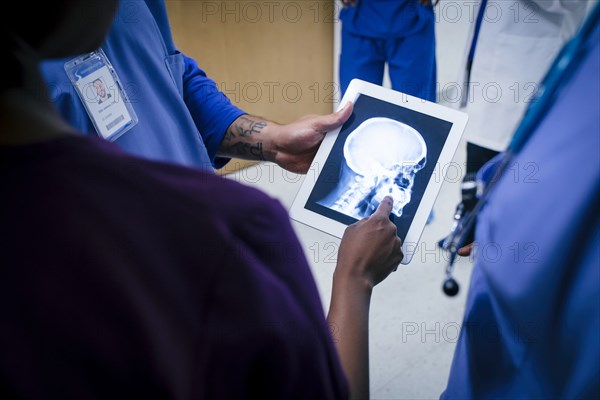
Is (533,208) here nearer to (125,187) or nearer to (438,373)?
(125,187)

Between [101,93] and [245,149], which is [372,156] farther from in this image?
[101,93]

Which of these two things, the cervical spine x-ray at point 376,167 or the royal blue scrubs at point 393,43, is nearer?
the cervical spine x-ray at point 376,167

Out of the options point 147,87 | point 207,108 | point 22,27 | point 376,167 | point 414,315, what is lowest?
point 414,315

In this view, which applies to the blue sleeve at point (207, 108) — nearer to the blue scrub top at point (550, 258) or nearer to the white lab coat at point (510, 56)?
the blue scrub top at point (550, 258)

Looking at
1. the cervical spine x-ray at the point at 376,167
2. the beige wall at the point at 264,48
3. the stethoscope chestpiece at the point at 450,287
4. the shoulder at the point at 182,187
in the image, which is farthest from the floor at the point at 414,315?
the shoulder at the point at 182,187

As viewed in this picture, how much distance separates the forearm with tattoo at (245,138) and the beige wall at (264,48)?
90 centimetres

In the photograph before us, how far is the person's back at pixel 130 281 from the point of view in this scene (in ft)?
0.93

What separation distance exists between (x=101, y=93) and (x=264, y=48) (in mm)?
1457

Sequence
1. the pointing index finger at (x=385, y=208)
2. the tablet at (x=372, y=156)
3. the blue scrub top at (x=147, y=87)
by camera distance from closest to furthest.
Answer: the blue scrub top at (x=147, y=87), the pointing index finger at (x=385, y=208), the tablet at (x=372, y=156)

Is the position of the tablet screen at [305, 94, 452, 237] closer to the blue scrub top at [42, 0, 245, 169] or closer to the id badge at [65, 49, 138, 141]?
the blue scrub top at [42, 0, 245, 169]

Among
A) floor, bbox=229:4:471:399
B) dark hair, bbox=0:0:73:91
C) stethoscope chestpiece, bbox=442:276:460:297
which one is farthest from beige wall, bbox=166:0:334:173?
dark hair, bbox=0:0:73:91

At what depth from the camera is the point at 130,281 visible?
0.30 m

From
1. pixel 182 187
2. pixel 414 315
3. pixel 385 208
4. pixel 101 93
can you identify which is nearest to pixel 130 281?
pixel 182 187

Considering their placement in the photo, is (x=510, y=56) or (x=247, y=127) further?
(x=510, y=56)
